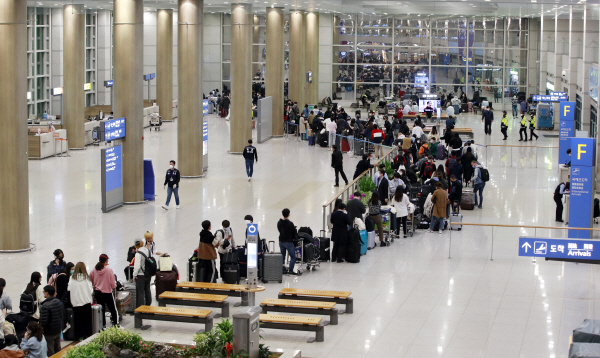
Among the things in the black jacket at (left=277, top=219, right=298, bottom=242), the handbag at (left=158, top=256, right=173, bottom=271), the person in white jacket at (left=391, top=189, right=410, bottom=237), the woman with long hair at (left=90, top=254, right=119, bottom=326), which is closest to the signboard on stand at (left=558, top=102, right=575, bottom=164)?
the person in white jacket at (left=391, top=189, right=410, bottom=237)

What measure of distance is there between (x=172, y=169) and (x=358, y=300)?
830 centimetres

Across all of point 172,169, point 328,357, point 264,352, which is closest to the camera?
point 264,352

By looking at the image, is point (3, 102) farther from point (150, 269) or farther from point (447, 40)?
point (447, 40)

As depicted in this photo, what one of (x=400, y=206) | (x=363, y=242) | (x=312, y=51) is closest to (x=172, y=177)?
(x=400, y=206)

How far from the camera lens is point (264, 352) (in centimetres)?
961

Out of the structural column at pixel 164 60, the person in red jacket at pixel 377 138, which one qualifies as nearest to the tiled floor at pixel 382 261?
the person in red jacket at pixel 377 138

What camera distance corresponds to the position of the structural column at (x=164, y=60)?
38.9 metres

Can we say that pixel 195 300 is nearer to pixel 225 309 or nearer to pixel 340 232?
pixel 225 309

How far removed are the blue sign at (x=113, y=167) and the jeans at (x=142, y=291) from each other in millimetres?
8152

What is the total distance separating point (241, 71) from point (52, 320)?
64.3 feet

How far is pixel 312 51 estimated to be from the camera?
137 feet

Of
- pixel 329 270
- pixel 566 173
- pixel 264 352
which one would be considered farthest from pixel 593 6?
pixel 264 352

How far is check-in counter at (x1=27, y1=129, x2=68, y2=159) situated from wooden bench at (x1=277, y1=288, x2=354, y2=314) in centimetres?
1724

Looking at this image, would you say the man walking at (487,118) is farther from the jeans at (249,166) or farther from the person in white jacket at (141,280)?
the person in white jacket at (141,280)
